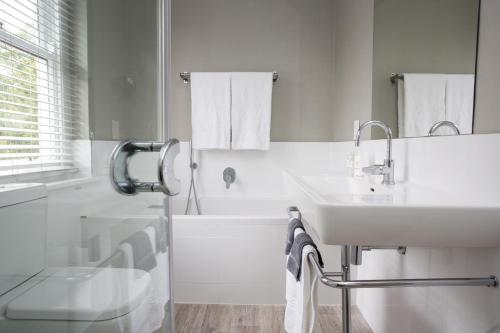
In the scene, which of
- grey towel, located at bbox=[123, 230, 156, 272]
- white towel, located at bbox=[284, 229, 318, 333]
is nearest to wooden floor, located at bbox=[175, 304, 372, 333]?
white towel, located at bbox=[284, 229, 318, 333]

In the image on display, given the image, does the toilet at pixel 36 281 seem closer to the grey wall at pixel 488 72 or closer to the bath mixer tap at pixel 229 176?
the grey wall at pixel 488 72

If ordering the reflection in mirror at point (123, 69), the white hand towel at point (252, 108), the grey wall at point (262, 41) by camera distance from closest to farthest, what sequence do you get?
the reflection in mirror at point (123, 69) < the white hand towel at point (252, 108) < the grey wall at point (262, 41)

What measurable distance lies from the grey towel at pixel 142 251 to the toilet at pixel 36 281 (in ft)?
0.42

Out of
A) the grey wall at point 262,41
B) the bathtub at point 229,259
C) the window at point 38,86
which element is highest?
the grey wall at point 262,41

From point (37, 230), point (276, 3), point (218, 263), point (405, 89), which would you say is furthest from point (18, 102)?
point (276, 3)

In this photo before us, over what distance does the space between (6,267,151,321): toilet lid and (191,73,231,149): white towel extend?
207 cm

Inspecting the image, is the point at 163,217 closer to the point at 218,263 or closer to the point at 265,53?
the point at 218,263

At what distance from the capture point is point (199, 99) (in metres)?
2.62

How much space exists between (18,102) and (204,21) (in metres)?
2.72

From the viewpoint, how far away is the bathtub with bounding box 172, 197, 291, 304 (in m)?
1.92

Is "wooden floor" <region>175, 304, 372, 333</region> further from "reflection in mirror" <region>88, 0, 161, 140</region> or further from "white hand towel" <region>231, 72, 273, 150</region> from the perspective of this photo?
"reflection in mirror" <region>88, 0, 161, 140</region>

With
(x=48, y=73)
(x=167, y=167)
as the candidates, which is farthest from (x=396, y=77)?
(x=48, y=73)

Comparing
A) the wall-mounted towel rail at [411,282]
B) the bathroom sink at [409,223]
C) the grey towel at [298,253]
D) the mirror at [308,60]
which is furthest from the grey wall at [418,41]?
the grey towel at [298,253]

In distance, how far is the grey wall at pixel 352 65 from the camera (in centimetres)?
191
